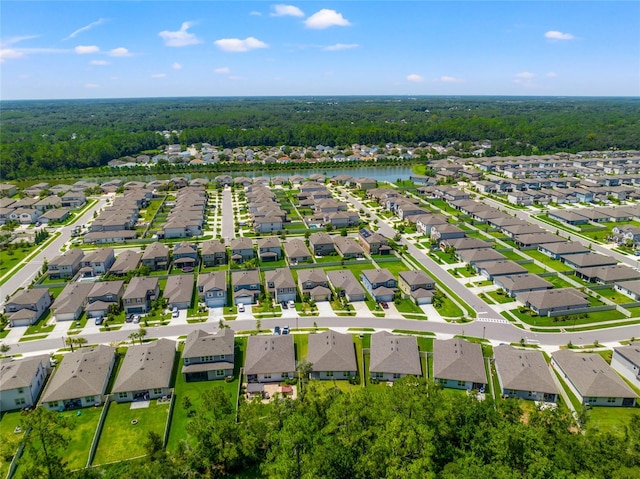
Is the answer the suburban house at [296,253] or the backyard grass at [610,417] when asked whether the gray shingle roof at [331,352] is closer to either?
the backyard grass at [610,417]

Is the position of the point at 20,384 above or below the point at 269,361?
above

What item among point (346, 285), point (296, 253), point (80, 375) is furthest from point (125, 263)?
point (346, 285)

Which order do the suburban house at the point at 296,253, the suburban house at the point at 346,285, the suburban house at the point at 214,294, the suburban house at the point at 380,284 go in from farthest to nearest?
1. the suburban house at the point at 296,253
2. the suburban house at the point at 346,285
3. the suburban house at the point at 380,284
4. the suburban house at the point at 214,294

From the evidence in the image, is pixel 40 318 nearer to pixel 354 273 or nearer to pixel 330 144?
pixel 354 273

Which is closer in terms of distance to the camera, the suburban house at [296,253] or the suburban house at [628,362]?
the suburban house at [628,362]

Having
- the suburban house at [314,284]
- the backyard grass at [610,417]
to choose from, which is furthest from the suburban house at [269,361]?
the backyard grass at [610,417]

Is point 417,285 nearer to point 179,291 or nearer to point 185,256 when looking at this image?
point 179,291

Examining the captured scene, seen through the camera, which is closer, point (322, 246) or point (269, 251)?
point (269, 251)
